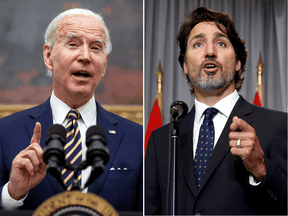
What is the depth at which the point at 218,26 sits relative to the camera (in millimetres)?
2730

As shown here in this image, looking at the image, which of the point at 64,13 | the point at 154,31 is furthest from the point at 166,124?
the point at 64,13

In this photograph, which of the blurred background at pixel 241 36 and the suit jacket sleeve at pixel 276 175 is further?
the blurred background at pixel 241 36

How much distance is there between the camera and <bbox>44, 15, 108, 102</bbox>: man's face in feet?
8.54

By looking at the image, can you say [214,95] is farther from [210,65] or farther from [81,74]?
[81,74]

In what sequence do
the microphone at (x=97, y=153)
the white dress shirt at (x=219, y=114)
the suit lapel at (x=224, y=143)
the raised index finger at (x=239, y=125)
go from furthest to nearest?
the white dress shirt at (x=219, y=114)
the suit lapel at (x=224, y=143)
the raised index finger at (x=239, y=125)
the microphone at (x=97, y=153)

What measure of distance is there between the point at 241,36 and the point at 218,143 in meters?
0.93

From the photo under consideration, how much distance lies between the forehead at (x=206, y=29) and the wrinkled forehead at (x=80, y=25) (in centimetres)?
72

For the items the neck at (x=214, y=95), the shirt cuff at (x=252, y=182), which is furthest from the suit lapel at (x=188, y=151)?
the shirt cuff at (x=252, y=182)

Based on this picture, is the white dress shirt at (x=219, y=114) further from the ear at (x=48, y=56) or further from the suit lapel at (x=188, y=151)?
the ear at (x=48, y=56)

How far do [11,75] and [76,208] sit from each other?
135 cm

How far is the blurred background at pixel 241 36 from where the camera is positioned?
2.79 metres

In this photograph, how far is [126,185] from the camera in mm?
2512

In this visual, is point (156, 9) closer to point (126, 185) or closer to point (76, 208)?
point (126, 185)

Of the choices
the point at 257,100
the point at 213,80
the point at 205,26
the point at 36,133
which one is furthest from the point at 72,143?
the point at 257,100
